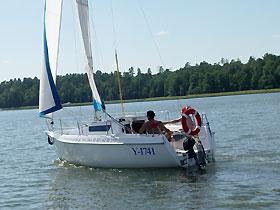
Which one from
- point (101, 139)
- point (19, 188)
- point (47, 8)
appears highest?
point (47, 8)

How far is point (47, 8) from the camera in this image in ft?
69.7

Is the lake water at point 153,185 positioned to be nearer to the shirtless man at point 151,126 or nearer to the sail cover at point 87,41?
the shirtless man at point 151,126

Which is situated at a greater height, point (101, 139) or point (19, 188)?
point (101, 139)

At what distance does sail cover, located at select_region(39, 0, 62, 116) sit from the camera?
2039 centimetres

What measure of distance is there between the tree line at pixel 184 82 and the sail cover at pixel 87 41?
71.5 metres

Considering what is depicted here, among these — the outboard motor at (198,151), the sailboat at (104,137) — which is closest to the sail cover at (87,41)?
the sailboat at (104,137)

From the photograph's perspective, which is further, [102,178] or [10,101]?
[10,101]

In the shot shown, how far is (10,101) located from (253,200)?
13815cm

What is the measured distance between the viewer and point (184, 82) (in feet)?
417

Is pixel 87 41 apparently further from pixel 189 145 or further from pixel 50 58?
pixel 189 145

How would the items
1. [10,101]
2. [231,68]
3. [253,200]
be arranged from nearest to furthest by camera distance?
[253,200], [231,68], [10,101]

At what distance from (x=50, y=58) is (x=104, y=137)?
407 centimetres

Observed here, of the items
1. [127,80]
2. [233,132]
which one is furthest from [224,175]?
[127,80]

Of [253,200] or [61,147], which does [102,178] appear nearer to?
[61,147]
